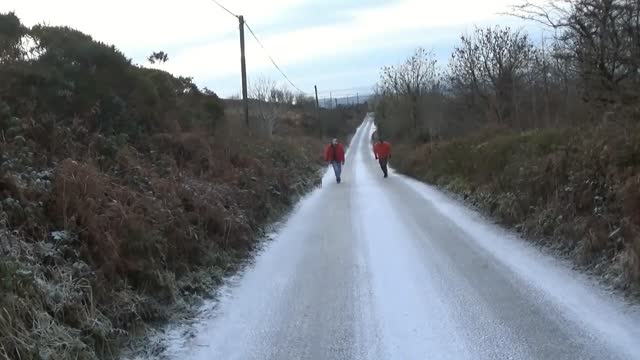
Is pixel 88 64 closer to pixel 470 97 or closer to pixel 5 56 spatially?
pixel 5 56

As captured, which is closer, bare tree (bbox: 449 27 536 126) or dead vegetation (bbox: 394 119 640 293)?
dead vegetation (bbox: 394 119 640 293)

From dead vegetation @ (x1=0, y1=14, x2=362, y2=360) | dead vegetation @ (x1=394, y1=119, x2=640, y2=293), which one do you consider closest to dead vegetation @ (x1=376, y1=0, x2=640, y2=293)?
dead vegetation @ (x1=394, y1=119, x2=640, y2=293)

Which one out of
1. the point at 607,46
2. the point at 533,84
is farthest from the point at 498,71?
the point at 607,46

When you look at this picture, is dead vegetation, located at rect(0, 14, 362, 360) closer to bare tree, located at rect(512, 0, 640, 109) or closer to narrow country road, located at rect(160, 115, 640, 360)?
narrow country road, located at rect(160, 115, 640, 360)

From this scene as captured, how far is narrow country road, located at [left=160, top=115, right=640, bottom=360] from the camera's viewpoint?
523 centimetres

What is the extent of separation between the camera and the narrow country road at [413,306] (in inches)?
206

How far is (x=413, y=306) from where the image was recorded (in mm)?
6336

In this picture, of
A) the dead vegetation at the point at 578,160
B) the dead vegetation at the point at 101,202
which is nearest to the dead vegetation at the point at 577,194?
the dead vegetation at the point at 578,160

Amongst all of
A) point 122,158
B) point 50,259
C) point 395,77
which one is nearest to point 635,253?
point 50,259

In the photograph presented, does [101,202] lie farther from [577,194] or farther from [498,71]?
[498,71]

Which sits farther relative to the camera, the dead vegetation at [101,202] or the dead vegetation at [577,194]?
the dead vegetation at [577,194]

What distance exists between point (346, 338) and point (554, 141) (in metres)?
8.24

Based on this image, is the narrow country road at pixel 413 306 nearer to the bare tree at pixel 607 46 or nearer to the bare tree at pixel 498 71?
the bare tree at pixel 607 46

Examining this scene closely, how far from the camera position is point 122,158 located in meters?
9.56
